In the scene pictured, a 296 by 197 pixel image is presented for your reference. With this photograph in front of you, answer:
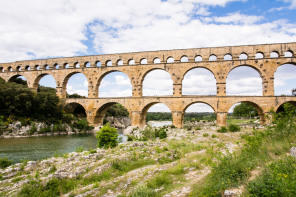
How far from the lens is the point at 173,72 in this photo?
78.2 feet

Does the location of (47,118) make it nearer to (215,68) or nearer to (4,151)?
(4,151)

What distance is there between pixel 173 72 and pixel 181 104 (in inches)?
167

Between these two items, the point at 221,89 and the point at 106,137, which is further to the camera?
the point at 221,89

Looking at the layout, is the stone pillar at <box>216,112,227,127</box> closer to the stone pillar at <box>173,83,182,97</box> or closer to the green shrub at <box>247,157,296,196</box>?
the stone pillar at <box>173,83,182,97</box>

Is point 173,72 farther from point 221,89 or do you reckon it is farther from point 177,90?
point 221,89

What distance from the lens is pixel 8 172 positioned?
778 centimetres

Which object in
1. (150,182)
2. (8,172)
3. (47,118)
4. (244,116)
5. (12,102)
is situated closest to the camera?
(150,182)

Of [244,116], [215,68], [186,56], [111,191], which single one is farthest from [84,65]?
[244,116]

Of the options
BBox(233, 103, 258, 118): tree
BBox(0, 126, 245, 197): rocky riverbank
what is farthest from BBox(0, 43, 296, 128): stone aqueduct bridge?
BBox(233, 103, 258, 118): tree

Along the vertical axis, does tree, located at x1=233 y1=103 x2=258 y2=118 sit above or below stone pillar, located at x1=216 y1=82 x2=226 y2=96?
below

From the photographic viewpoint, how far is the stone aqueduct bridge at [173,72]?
71.4 feet

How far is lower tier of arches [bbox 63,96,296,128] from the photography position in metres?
21.1

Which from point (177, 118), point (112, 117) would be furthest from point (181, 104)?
point (112, 117)

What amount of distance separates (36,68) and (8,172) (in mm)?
25356
